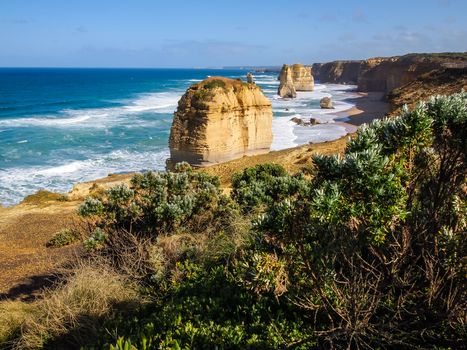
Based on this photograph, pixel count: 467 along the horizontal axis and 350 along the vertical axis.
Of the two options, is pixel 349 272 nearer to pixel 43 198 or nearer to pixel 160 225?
pixel 160 225

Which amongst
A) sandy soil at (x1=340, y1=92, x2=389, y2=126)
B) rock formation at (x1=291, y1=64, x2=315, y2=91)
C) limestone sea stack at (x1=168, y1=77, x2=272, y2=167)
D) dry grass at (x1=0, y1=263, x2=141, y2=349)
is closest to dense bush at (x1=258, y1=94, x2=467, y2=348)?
dry grass at (x1=0, y1=263, x2=141, y2=349)

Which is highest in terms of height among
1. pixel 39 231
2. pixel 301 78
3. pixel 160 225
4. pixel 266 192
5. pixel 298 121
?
pixel 301 78

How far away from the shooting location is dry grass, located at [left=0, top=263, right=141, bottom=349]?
574cm

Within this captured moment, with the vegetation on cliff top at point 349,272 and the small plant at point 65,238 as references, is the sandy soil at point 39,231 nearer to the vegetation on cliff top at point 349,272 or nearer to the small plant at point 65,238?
the small plant at point 65,238

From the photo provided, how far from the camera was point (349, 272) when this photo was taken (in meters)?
5.03

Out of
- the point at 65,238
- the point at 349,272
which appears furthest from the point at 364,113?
the point at 349,272

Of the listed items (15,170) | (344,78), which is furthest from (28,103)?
(344,78)

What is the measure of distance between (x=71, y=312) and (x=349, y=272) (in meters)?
4.06

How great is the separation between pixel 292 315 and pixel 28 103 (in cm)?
7788

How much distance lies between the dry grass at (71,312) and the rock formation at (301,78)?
339 ft

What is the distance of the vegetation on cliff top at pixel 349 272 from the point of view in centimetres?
378

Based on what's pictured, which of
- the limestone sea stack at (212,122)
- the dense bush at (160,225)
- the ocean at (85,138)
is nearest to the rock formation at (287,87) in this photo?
the ocean at (85,138)

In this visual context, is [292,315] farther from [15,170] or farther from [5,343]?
[15,170]

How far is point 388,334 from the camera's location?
13.4 feet
